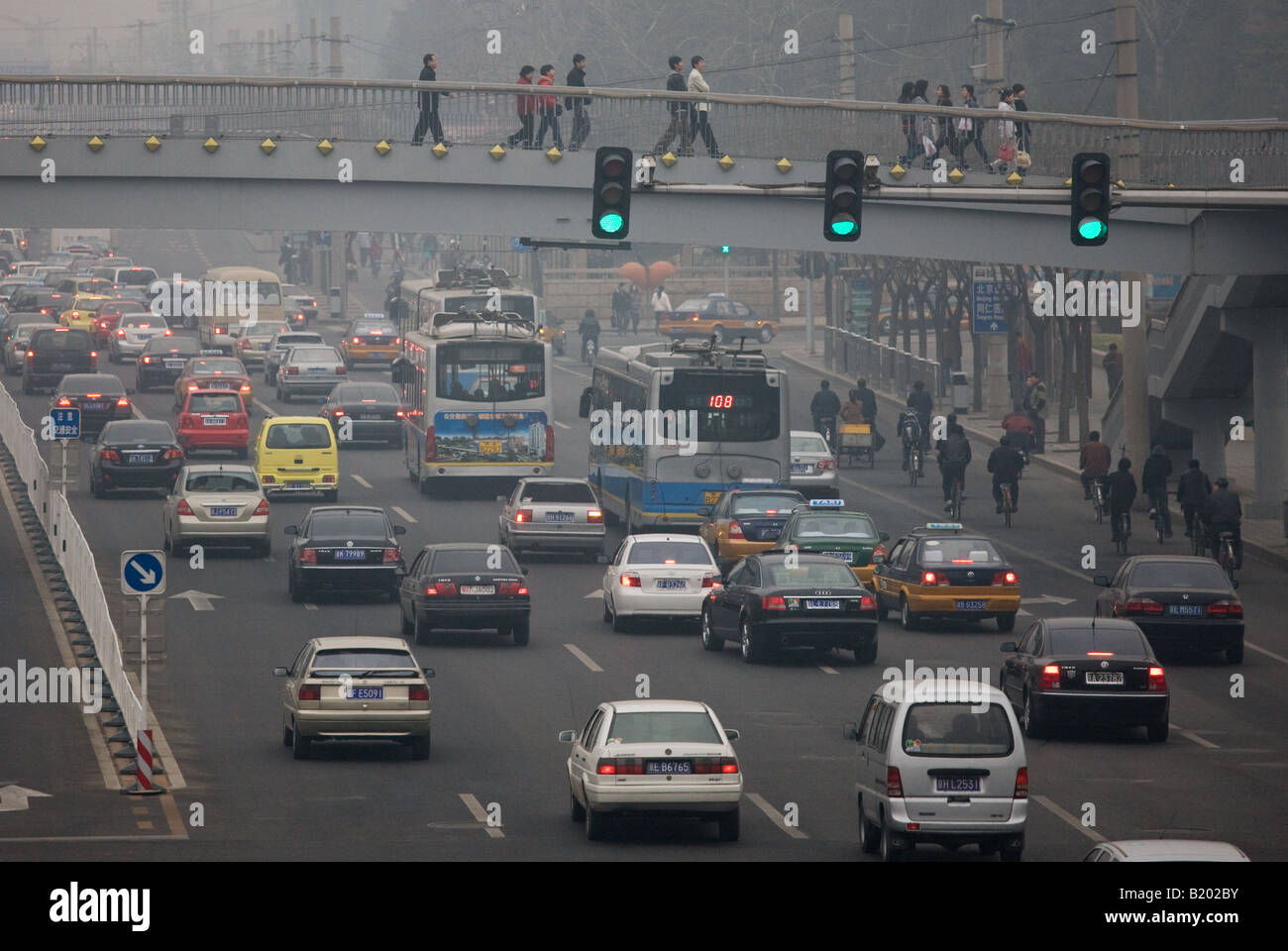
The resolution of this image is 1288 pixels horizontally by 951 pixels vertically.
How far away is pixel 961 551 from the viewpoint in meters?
33.6

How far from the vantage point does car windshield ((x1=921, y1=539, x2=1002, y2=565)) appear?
33625 mm

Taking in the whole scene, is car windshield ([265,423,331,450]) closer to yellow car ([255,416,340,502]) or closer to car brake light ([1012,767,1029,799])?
yellow car ([255,416,340,502])

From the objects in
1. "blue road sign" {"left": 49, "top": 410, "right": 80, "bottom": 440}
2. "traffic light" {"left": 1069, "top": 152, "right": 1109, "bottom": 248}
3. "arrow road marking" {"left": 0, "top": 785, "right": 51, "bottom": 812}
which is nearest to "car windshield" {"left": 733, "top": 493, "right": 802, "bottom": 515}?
"blue road sign" {"left": 49, "top": 410, "right": 80, "bottom": 440}

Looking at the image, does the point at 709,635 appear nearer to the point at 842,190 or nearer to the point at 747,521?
the point at 747,521

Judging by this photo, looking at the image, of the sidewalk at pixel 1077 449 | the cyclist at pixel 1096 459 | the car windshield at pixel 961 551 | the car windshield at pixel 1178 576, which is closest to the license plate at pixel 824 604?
the car windshield at pixel 961 551

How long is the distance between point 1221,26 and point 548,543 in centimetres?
7290

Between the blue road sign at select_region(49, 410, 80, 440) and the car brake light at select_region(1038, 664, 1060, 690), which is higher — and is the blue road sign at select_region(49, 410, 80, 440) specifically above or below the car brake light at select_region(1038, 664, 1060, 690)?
above

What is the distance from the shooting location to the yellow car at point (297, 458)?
47344 mm

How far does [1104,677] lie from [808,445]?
79.5ft

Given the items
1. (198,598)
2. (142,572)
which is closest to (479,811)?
(142,572)

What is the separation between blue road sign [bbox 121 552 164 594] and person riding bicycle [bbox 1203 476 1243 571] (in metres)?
19.6

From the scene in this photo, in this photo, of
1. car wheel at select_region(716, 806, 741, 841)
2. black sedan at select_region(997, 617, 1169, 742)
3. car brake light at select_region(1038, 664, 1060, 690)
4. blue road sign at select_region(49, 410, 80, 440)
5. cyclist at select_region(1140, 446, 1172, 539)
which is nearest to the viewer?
car wheel at select_region(716, 806, 741, 841)

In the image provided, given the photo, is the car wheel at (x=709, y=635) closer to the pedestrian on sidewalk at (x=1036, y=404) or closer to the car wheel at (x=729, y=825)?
the car wheel at (x=729, y=825)

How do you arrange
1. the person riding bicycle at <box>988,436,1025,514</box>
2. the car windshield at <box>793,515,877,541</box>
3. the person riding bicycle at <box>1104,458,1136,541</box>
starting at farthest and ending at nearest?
the person riding bicycle at <box>988,436,1025,514</box>
the person riding bicycle at <box>1104,458,1136,541</box>
the car windshield at <box>793,515,877,541</box>
